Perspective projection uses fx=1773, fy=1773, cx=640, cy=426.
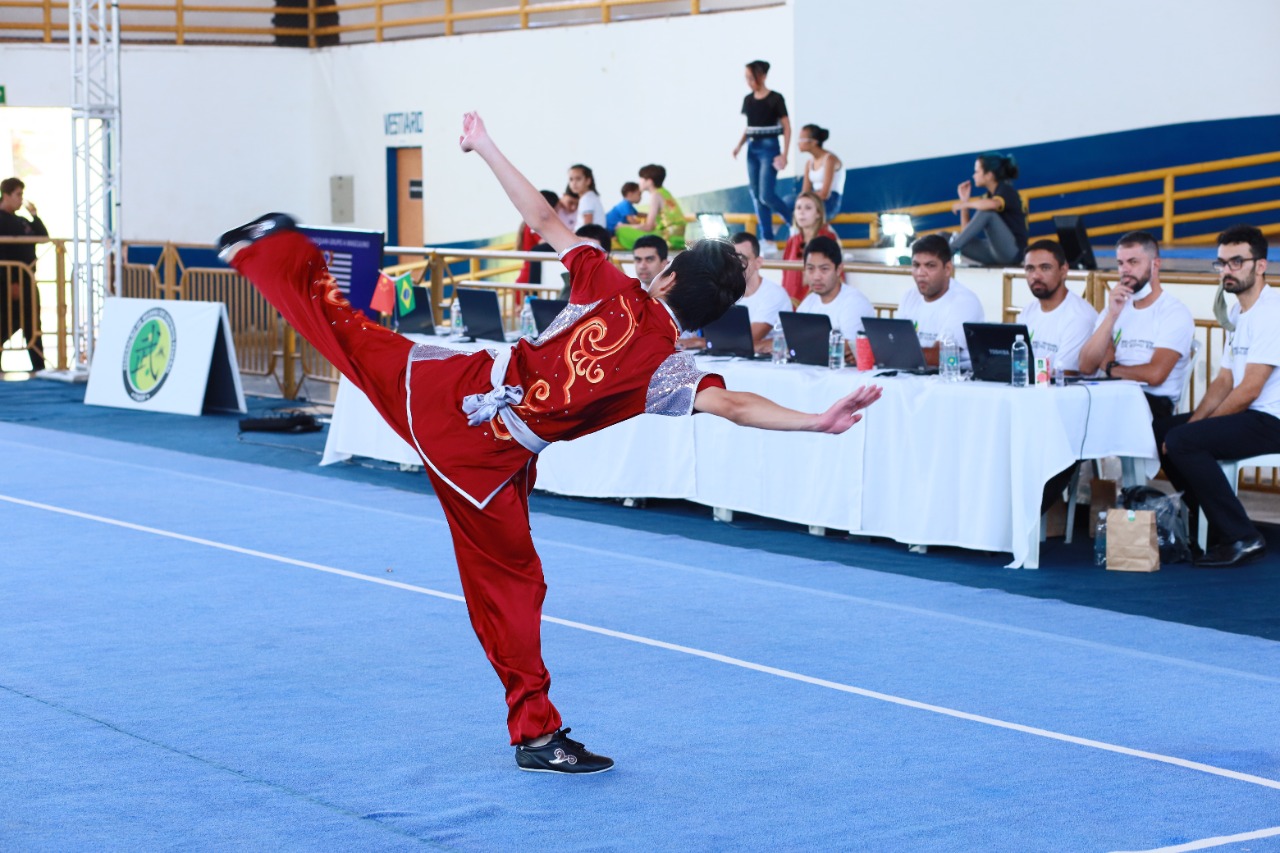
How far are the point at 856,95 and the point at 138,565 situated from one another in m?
10.6

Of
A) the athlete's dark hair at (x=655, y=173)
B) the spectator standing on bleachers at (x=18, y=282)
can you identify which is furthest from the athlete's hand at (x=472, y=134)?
the spectator standing on bleachers at (x=18, y=282)

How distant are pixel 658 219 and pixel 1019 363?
789 centimetres

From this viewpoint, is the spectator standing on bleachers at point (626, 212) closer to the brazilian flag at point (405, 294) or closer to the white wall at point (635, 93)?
the white wall at point (635, 93)

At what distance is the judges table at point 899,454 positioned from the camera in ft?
26.2

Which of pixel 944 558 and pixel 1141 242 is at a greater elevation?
pixel 1141 242

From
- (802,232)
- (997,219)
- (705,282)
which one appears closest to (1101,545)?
(705,282)

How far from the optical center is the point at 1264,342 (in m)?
8.08

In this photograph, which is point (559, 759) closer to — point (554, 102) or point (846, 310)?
point (846, 310)

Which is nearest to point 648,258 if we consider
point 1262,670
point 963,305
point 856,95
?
point 963,305

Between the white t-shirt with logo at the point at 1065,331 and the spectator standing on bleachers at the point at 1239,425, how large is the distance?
713mm

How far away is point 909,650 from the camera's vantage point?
252 inches

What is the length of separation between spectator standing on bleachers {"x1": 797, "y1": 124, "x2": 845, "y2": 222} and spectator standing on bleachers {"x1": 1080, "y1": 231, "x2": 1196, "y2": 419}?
20.6ft

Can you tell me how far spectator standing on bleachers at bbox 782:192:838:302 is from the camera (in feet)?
40.0

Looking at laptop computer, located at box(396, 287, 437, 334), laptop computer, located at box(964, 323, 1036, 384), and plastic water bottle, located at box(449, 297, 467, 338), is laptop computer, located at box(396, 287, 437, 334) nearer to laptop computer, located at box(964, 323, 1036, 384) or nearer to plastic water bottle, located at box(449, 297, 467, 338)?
plastic water bottle, located at box(449, 297, 467, 338)
